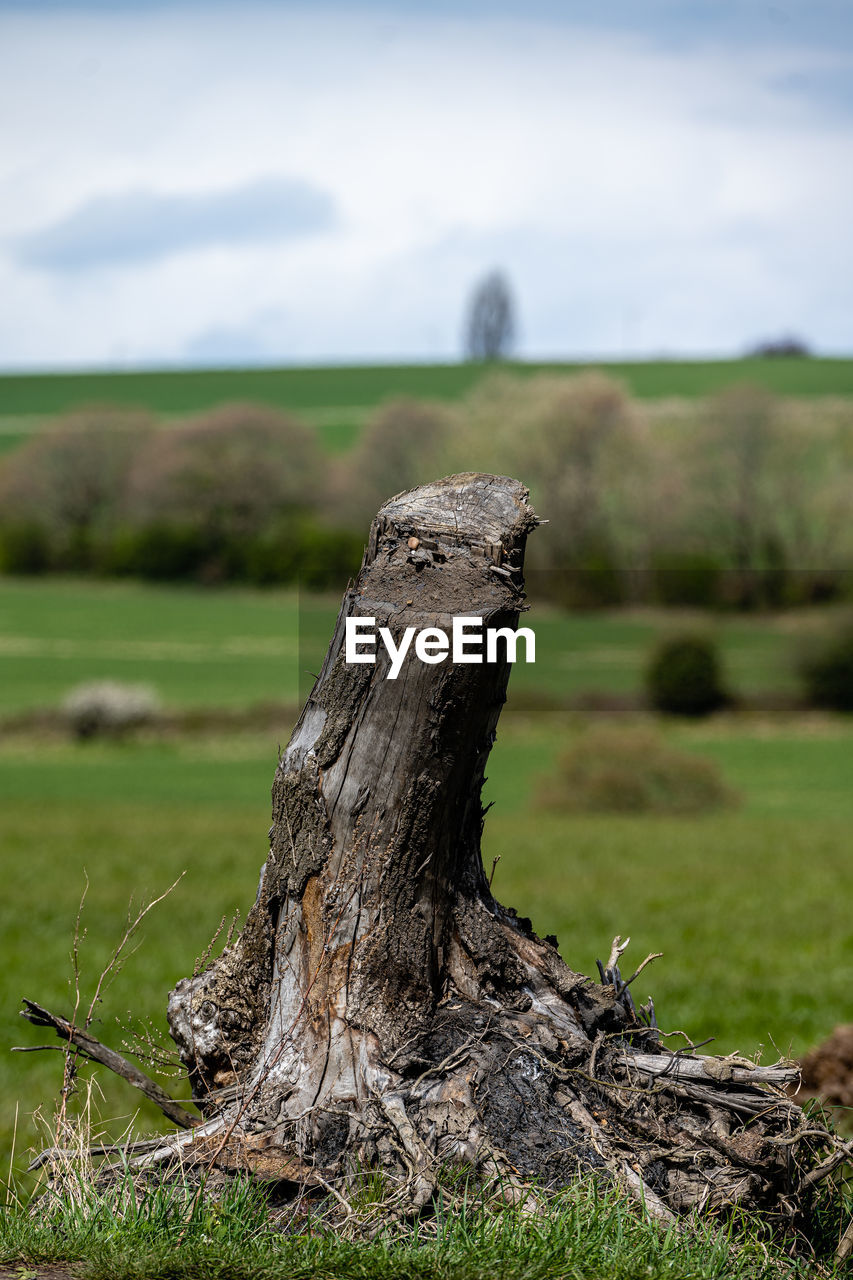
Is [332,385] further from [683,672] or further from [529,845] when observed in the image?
A: [529,845]

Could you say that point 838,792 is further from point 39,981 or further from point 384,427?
point 384,427

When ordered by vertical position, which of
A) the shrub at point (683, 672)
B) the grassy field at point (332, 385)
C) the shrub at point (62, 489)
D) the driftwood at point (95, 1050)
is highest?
the grassy field at point (332, 385)

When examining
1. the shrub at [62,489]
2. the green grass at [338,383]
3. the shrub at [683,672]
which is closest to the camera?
the shrub at [683,672]

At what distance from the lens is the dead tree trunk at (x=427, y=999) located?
10.9 ft

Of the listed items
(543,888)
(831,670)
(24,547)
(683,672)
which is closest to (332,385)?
(24,547)

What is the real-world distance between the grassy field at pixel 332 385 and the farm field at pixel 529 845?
40.3m

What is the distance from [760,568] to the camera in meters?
50.6

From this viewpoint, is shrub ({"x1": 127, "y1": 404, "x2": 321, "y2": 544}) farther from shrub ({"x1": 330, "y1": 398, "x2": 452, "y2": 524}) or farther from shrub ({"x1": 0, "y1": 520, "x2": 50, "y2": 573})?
shrub ({"x1": 0, "y1": 520, "x2": 50, "y2": 573})

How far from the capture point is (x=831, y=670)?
39781 millimetres

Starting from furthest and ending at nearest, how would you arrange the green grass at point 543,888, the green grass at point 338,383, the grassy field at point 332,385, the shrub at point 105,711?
the green grass at point 338,383 → the grassy field at point 332,385 → the shrub at point 105,711 → the green grass at point 543,888

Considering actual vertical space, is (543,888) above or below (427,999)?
below

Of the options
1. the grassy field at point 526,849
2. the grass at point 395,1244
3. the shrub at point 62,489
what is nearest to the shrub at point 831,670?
the grassy field at point 526,849

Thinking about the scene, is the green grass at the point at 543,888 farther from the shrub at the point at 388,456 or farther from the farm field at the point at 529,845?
the shrub at the point at 388,456

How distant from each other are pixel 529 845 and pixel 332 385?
84.2m
